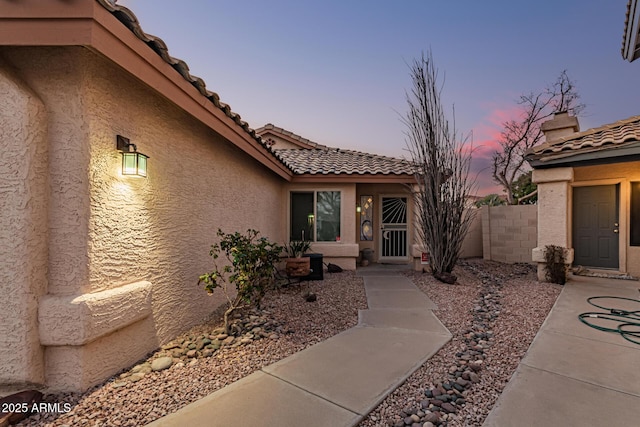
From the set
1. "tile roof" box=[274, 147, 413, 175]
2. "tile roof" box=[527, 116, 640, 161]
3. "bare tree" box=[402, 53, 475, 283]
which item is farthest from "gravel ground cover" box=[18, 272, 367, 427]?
"tile roof" box=[527, 116, 640, 161]

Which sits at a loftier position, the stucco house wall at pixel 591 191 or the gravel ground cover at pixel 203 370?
the stucco house wall at pixel 591 191

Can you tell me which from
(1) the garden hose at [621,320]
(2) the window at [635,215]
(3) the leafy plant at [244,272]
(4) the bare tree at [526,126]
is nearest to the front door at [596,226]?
(2) the window at [635,215]

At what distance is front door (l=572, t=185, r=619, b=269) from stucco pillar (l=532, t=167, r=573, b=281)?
129 centimetres

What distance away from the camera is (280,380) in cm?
235

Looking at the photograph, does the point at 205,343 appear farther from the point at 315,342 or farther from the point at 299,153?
the point at 299,153

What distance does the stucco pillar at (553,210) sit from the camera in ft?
19.5

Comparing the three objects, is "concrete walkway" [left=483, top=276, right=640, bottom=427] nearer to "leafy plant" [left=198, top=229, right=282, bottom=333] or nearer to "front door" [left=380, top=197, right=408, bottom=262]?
"leafy plant" [left=198, top=229, right=282, bottom=333]

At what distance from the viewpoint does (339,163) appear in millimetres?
9039

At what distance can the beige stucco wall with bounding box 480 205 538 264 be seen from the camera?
30.5 ft

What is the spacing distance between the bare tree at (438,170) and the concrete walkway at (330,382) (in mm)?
3286

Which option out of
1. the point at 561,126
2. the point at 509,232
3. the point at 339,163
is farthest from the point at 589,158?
the point at 339,163

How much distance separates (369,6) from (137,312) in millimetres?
9920

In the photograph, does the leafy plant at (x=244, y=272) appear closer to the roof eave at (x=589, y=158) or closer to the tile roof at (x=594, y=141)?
the roof eave at (x=589, y=158)

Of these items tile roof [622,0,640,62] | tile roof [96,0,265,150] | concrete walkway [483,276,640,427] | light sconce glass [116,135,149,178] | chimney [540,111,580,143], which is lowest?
concrete walkway [483,276,640,427]
